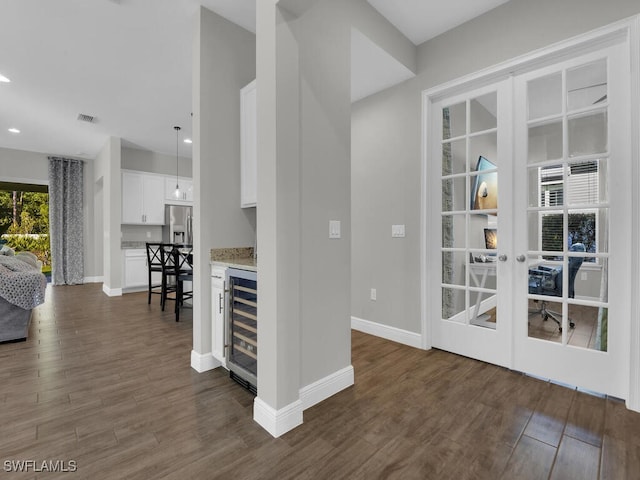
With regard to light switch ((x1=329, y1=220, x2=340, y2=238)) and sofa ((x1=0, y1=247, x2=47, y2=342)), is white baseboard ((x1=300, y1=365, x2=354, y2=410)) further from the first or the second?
sofa ((x1=0, y1=247, x2=47, y2=342))

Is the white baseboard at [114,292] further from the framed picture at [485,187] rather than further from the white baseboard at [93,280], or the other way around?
the framed picture at [485,187]

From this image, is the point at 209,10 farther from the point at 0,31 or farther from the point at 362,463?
the point at 362,463

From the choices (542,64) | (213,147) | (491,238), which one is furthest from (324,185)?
(542,64)

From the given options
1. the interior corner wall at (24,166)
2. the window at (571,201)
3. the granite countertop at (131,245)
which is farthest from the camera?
the granite countertop at (131,245)

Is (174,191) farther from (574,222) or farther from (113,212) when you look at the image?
(574,222)

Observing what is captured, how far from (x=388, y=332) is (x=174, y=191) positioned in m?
5.65

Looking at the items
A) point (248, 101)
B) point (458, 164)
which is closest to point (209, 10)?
point (248, 101)

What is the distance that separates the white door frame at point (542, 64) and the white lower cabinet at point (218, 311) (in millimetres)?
1747

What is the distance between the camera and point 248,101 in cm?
246

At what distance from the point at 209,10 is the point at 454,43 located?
205cm

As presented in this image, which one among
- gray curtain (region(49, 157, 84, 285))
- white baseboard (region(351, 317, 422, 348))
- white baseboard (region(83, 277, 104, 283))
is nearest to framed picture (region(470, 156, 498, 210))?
white baseboard (region(351, 317, 422, 348))

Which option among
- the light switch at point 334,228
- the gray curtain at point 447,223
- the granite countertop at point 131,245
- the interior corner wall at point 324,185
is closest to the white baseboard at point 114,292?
the granite countertop at point 131,245

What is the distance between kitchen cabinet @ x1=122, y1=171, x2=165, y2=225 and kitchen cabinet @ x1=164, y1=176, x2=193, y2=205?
0.09m

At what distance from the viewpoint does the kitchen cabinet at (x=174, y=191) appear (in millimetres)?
6609
